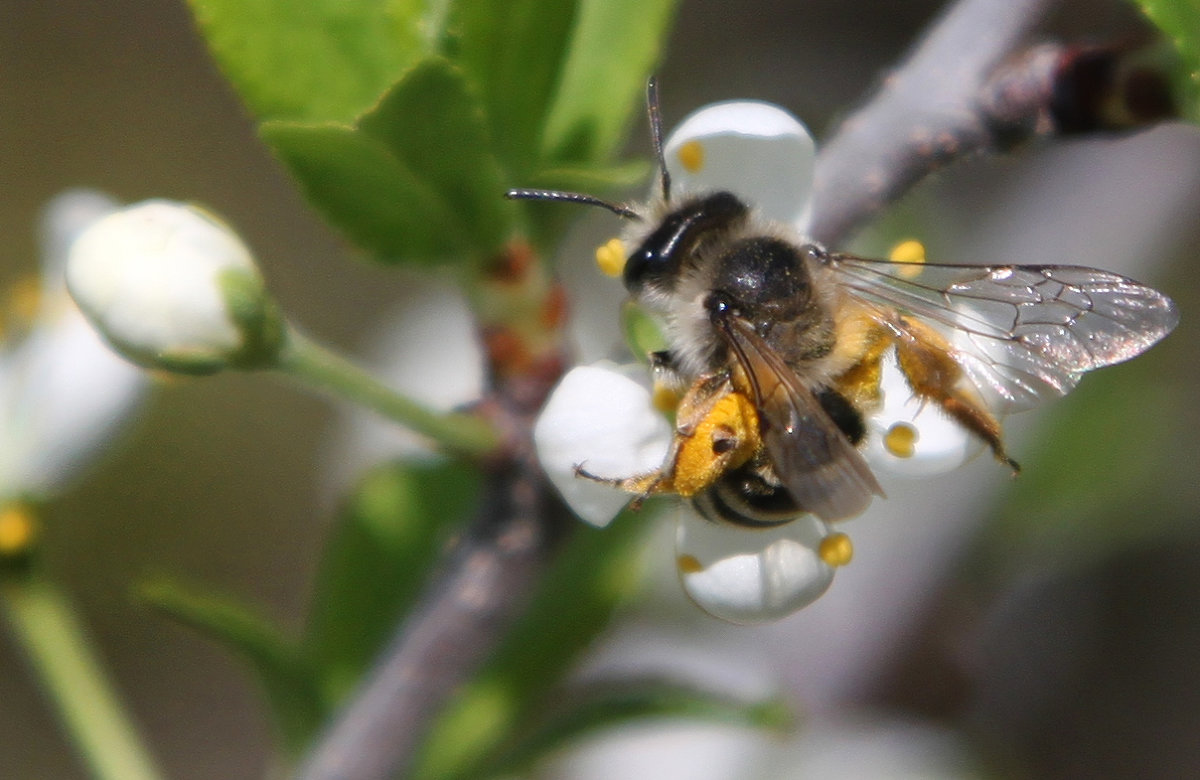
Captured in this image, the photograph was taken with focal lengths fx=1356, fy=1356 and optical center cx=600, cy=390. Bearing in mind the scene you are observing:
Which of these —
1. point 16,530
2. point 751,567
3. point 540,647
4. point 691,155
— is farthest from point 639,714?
point 16,530

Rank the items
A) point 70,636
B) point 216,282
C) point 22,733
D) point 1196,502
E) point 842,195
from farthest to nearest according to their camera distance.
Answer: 1. point 22,733
2. point 1196,502
3. point 70,636
4. point 842,195
5. point 216,282

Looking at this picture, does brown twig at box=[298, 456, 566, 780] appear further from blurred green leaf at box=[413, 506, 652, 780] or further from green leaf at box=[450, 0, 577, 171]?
green leaf at box=[450, 0, 577, 171]

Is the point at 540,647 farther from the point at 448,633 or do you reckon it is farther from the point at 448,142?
the point at 448,142

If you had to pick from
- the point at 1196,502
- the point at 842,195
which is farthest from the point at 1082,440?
the point at 842,195

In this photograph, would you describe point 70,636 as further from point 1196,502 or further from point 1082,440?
point 1196,502

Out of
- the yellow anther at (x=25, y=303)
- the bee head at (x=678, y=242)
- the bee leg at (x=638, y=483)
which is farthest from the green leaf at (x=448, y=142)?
the yellow anther at (x=25, y=303)

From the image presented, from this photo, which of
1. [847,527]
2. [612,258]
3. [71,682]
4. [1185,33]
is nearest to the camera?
[1185,33]
